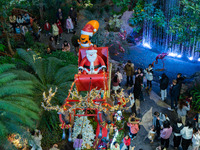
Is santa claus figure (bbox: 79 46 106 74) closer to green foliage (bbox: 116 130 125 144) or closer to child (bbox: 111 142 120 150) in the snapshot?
child (bbox: 111 142 120 150)

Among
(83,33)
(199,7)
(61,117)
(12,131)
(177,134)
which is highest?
(199,7)

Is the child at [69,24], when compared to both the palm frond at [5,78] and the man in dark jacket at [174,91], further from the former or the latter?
the man in dark jacket at [174,91]

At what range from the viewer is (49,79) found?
32.2ft

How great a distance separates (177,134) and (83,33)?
5685 mm

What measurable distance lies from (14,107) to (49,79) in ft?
8.72

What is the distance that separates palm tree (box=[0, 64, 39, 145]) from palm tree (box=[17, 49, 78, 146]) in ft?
3.05

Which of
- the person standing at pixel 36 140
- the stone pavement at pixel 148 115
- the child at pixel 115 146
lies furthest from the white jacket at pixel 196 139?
the person standing at pixel 36 140

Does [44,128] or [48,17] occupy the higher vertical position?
[48,17]

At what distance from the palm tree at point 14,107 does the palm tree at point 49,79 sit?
929 millimetres

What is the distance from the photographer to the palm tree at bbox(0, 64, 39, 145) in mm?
7277

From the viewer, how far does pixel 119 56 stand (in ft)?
47.2

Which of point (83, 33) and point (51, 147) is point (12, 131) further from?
point (83, 33)

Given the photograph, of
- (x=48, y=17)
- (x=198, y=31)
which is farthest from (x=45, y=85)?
(x=48, y=17)

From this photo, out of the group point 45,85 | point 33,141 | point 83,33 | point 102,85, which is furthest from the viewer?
point 83,33
